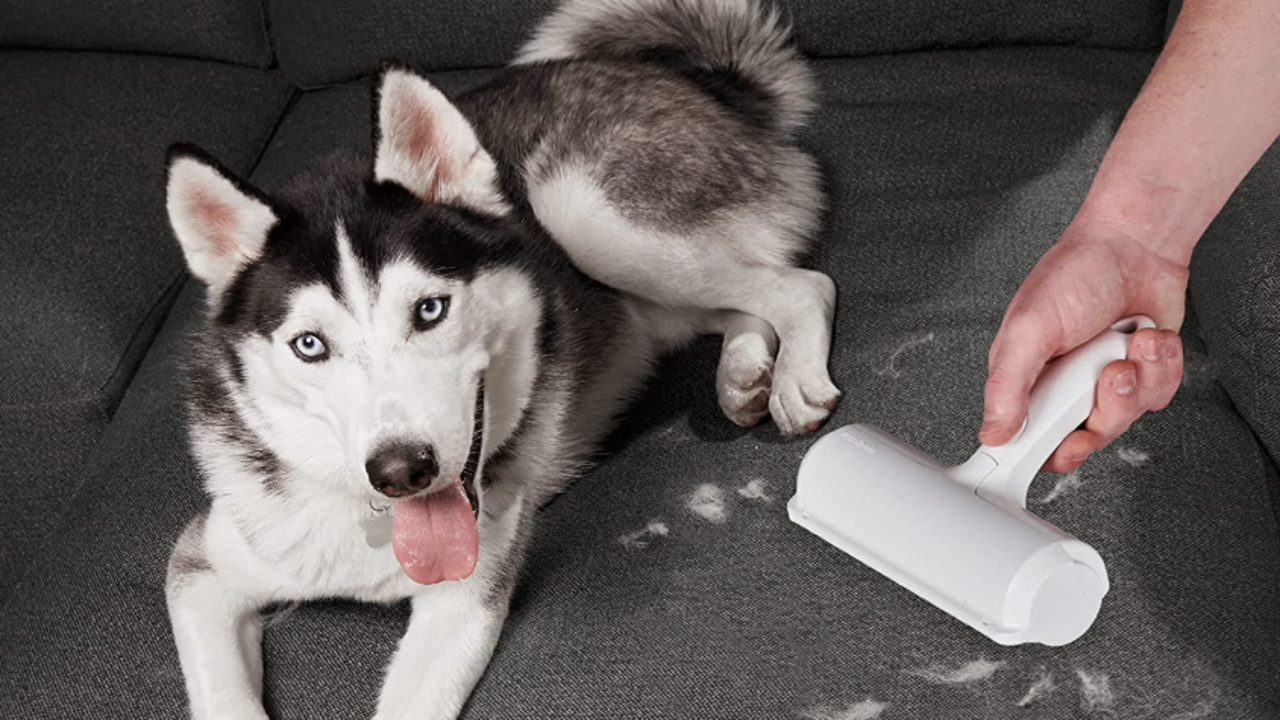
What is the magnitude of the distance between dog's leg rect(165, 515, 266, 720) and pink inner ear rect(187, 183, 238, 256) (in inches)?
16.2

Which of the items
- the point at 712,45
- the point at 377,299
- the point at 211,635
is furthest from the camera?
the point at 712,45

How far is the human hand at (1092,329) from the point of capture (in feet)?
4.08

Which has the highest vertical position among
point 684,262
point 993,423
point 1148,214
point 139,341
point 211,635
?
point 1148,214

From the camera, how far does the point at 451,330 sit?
4.70ft

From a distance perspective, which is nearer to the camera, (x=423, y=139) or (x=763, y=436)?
(x=423, y=139)

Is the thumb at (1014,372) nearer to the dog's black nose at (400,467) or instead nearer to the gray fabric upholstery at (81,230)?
the dog's black nose at (400,467)

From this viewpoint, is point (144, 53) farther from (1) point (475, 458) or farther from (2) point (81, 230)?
(1) point (475, 458)

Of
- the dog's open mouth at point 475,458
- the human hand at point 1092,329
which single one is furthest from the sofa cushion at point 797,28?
the dog's open mouth at point 475,458

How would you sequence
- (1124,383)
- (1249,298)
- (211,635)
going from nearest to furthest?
(1124,383) < (211,635) < (1249,298)

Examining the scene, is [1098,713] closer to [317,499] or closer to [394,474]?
[394,474]

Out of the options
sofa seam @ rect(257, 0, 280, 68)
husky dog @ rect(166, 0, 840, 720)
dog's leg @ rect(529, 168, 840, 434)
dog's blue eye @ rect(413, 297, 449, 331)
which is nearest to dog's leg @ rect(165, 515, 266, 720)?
husky dog @ rect(166, 0, 840, 720)

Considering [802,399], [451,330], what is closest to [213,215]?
[451,330]

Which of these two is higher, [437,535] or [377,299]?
[377,299]

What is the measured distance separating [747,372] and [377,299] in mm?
611
